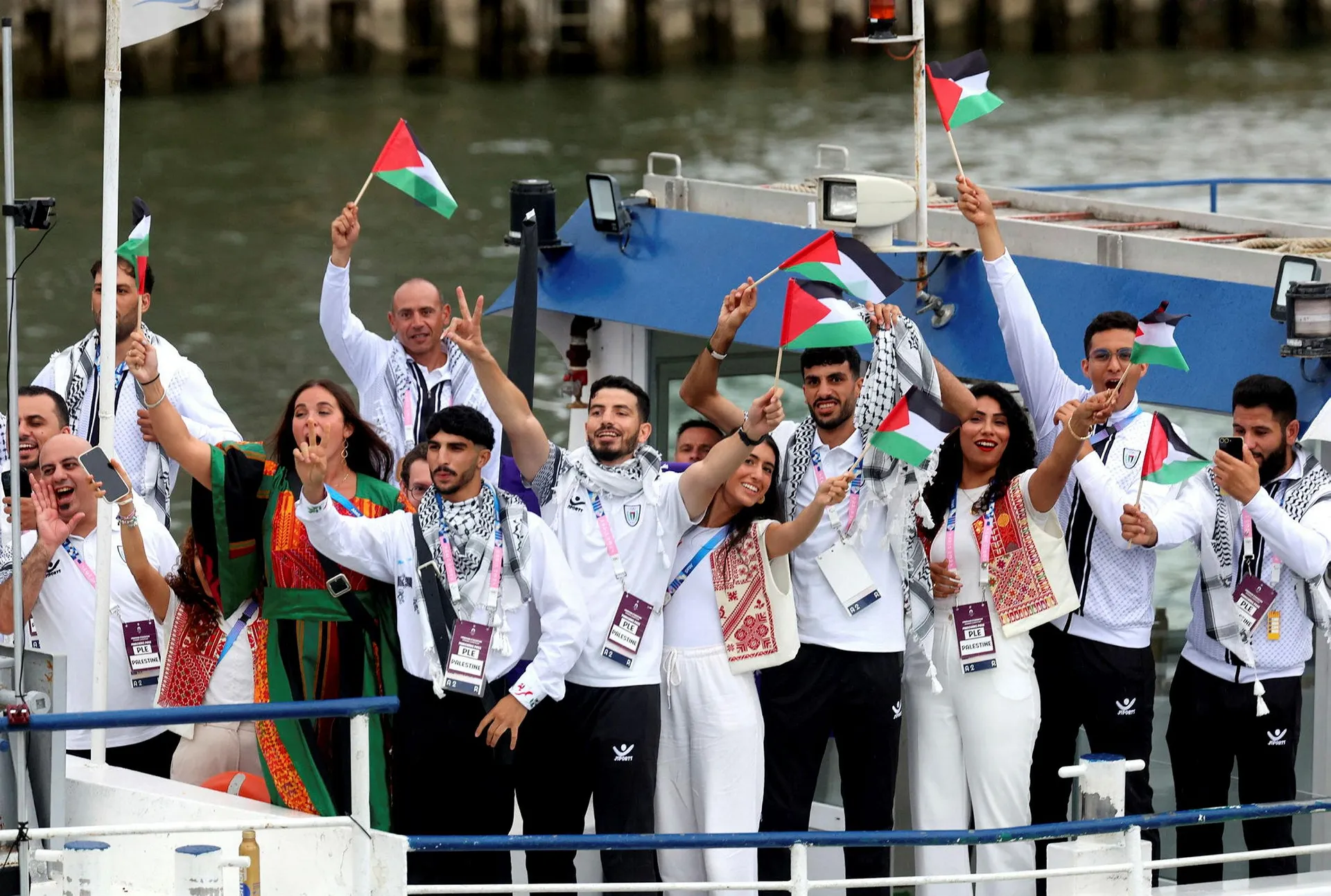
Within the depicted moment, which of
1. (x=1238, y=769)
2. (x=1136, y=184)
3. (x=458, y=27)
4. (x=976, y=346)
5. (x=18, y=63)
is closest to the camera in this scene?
(x=1238, y=769)

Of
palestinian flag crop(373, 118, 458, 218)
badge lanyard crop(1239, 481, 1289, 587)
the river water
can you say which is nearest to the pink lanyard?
palestinian flag crop(373, 118, 458, 218)

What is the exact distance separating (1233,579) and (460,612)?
2520 millimetres

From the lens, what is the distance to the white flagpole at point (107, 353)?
6.88 m

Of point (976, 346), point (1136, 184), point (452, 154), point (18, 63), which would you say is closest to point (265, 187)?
point (452, 154)

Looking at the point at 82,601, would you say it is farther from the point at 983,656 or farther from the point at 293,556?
the point at 983,656

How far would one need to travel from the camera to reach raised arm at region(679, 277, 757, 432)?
263 inches

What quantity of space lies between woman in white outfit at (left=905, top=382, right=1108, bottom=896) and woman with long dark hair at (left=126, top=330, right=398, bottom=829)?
174 centimetres

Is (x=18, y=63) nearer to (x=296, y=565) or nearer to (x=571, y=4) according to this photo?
(x=571, y=4)

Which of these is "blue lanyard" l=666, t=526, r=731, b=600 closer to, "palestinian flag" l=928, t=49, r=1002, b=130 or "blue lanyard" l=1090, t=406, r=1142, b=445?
"blue lanyard" l=1090, t=406, r=1142, b=445

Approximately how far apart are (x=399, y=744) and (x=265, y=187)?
2444 centimetres

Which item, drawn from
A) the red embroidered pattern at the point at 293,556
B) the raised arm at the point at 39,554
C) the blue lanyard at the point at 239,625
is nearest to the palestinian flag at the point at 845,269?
the red embroidered pattern at the point at 293,556

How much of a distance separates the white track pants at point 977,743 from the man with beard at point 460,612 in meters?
1.21

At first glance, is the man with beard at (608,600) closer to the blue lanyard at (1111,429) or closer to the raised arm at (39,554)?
the blue lanyard at (1111,429)

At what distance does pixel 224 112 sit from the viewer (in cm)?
3416
